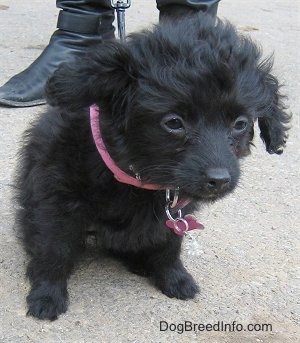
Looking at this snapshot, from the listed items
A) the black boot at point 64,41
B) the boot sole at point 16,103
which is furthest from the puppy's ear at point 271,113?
the boot sole at point 16,103

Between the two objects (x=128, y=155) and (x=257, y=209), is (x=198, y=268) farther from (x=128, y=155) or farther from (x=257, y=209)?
(x=128, y=155)

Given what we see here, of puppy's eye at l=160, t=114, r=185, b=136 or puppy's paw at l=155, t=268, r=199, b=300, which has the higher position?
puppy's eye at l=160, t=114, r=185, b=136

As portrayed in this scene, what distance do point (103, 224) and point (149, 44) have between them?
2.38ft

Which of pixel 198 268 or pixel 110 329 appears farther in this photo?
pixel 198 268

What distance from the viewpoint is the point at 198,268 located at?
9.75 ft

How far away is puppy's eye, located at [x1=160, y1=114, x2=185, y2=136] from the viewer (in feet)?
7.11

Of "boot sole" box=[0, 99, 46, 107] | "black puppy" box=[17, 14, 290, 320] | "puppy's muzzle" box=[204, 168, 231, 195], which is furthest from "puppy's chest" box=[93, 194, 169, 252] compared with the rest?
"boot sole" box=[0, 99, 46, 107]

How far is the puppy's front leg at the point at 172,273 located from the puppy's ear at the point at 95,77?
73 cm

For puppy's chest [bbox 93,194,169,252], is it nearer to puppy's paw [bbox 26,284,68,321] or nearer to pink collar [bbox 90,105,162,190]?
pink collar [bbox 90,105,162,190]

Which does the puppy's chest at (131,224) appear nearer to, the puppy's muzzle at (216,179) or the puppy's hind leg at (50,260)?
the puppy's hind leg at (50,260)

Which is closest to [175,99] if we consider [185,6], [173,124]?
[173,124]

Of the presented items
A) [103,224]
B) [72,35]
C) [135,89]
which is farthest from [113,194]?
[72,35]

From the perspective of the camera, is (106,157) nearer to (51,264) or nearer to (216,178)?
(216,178)

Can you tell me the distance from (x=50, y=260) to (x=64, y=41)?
2278 millimetres
